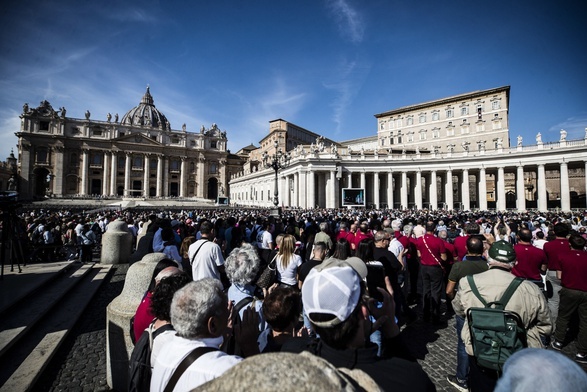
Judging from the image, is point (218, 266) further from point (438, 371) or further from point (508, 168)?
point (508, 168)

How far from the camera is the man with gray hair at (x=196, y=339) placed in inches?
56.1

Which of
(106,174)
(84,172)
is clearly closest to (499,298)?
(106,174)

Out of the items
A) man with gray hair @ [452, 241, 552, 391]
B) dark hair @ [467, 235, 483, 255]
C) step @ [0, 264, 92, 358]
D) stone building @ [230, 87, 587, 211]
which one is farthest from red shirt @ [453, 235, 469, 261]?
stone building @ [230, 87, 587, 211]

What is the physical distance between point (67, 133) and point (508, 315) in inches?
3293

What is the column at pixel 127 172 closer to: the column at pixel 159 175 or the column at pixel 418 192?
the column at pixel 159 175

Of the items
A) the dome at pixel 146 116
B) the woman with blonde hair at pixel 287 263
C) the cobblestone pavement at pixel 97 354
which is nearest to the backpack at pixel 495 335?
the cobblestone pavement at pixel 97 354

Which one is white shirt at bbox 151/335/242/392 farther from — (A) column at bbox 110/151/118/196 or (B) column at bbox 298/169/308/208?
(A) column at bbox 110/151/118/196

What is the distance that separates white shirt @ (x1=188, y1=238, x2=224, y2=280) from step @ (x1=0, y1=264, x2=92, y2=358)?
9.08ft

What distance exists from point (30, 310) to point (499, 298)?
25.1ft

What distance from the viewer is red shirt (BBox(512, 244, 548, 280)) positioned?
15.0ft

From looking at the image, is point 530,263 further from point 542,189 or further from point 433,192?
point 433,192

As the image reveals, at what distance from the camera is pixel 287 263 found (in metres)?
4.88

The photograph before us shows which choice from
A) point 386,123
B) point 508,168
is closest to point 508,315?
point 508,168

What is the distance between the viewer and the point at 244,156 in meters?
87.8
